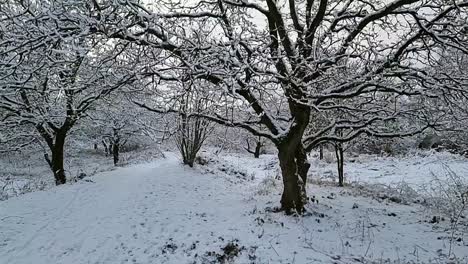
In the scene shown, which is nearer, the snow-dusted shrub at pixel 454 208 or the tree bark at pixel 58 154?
the snow-dusted shrub at pixel 454 208

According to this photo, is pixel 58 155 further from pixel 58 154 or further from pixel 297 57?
pixel 297 57

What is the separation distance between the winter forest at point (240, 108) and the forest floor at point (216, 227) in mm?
44

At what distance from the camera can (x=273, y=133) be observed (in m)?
8.25

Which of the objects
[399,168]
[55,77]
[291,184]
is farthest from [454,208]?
[55,77]

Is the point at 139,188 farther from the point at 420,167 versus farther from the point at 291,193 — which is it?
the point at 420,167

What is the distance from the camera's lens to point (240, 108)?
21.7ft

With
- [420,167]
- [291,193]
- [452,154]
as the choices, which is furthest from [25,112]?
[452,154]

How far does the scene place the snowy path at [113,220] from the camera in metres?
6.43

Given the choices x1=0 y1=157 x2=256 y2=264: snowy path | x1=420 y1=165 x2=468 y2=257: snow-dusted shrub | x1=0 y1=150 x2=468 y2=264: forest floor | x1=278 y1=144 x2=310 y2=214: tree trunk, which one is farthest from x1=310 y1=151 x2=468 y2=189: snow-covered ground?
x1=0 y1=157 x2=256 y2=264: snowy path

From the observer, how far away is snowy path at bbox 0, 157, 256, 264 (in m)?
6.43

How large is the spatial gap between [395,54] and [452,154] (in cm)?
1583

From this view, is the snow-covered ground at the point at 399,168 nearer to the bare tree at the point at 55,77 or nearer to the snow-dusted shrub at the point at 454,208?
the snow-dusted shrub at the point at 454,208

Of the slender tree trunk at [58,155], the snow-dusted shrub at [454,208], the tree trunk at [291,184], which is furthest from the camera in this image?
the slender tree trunk at [58,155]

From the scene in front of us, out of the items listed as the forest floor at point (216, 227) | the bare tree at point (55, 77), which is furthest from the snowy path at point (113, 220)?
the bare tree at point (55, 77)
